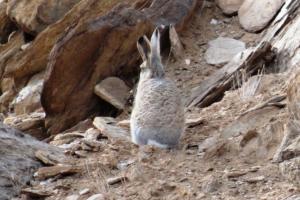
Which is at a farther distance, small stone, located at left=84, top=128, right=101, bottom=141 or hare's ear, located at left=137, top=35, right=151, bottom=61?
small stone, located at left=84, top=128, right=101, bottom=141

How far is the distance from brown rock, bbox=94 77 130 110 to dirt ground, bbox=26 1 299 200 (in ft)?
8.02

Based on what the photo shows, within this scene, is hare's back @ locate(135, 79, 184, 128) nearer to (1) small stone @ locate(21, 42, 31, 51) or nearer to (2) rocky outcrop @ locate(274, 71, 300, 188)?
(2) rocky outcrop @ locate(274, 71, 300, 188)

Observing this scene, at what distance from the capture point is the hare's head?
25.9ft

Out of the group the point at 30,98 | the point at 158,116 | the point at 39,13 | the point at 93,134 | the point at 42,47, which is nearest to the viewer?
the point at 158,116

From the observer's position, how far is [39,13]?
14.8 meters

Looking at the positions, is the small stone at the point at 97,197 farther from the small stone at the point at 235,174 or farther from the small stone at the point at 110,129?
the small stone at the point at 110,129

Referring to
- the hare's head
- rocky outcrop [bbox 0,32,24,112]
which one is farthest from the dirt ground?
rocky outcrop [bbox 0,32,24,112]

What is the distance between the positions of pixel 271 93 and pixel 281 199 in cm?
293

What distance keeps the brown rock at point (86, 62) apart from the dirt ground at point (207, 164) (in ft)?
10.1

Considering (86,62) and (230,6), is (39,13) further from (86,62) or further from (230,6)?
(230,6)

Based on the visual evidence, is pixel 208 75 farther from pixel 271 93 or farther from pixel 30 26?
pixel 30 26

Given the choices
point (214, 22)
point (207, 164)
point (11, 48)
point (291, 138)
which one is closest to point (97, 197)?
point (207, 164)

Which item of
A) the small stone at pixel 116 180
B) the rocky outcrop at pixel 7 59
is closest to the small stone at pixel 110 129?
the small stone at pixel 116 180

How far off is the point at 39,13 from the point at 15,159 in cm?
795
